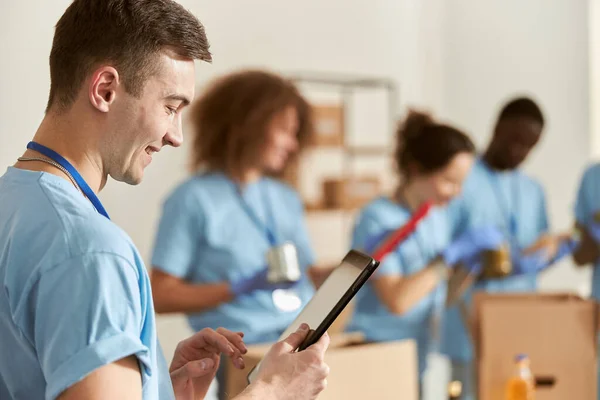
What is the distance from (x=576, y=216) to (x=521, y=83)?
64.2 inches

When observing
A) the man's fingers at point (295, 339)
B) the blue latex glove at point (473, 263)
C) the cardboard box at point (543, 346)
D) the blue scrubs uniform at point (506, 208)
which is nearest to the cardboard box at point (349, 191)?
the blue scrubs uniform at point (506, 208)

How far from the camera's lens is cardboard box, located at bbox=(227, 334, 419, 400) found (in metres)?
1.67

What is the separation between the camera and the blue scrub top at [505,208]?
309 cm

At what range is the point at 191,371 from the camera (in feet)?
3.74

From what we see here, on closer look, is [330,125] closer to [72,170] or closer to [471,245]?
[471,245]

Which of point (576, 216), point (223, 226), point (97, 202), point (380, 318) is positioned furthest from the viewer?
point (576, 216)

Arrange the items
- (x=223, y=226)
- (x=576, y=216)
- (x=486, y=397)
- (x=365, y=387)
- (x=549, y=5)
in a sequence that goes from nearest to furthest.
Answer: (x=365, y=387) → (x=486, y=397) → (x=223, y=226) → (x=576, y=216) → (x=549, y=5)

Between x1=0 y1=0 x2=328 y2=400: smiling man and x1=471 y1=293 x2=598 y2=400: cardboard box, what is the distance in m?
1.10

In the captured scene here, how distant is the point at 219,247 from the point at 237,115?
39 centimetres

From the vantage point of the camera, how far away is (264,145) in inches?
93.2

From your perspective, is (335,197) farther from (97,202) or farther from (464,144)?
(97,202)

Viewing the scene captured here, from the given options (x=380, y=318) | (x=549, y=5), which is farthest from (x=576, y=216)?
(x=549, y=5)

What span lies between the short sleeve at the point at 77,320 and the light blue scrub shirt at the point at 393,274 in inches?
66.2

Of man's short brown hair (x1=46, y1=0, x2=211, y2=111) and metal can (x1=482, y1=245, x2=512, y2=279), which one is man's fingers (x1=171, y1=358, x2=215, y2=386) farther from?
metal can (x1=482, y1=245, x2=512, y2=279)
